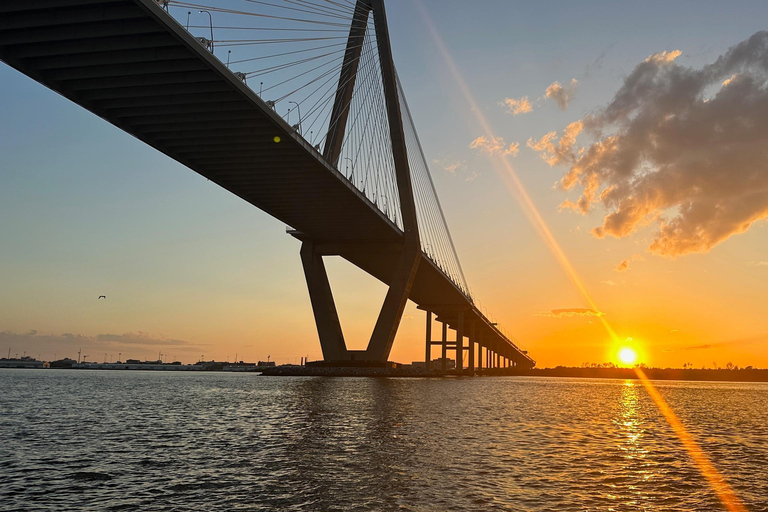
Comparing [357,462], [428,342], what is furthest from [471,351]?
[357,462]

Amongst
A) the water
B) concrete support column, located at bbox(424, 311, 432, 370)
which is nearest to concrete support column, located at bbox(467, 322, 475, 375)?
concrete support column, located at bbox(424, 311, 432, 370)

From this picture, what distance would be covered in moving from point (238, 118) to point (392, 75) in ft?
75.6

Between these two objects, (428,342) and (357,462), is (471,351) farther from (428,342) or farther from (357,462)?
(357,462)

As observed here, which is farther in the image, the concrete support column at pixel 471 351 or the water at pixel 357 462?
Result: the concrete support column at pixel 471 351

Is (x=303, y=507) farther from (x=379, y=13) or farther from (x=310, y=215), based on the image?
(x=379, y=13)

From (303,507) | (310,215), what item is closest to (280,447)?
(303,507)

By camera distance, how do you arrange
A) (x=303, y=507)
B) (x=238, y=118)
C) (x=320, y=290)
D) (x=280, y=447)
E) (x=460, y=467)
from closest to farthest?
(x=303, y=507), (x=460, y=467), (x=280, y=447), (x=238, y=118), (x=320, y=290)

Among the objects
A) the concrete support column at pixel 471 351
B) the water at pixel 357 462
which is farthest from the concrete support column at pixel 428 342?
the water at pixel 357 462

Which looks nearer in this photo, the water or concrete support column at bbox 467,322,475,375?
the water

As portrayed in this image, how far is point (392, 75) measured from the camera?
164 ft

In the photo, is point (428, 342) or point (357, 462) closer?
point (357, 462)

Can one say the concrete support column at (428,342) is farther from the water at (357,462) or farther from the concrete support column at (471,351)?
the water at (357,462)

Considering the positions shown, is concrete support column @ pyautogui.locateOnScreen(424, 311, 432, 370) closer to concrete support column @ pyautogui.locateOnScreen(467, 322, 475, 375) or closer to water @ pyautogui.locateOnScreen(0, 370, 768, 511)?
concrete support column @ pyautogui.locateOnScreen(467, 322, 475, 375)

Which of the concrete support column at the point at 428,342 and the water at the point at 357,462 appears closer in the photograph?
the water at the point at 357,462
